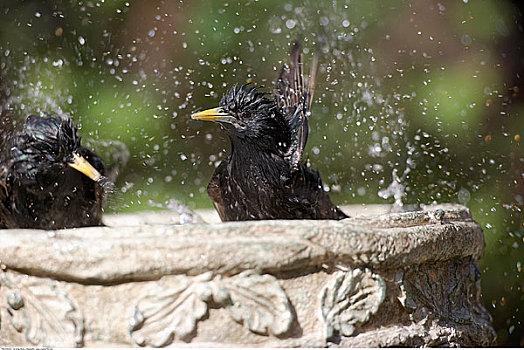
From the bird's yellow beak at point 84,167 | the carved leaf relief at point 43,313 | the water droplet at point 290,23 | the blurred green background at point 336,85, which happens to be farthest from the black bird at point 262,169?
the water droplet at point 290,23

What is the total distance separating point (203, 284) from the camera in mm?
1459

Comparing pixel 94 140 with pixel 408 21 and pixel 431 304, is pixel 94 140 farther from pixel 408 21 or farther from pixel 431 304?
pixel 431 304

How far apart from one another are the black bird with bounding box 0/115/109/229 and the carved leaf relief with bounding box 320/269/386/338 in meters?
1.14

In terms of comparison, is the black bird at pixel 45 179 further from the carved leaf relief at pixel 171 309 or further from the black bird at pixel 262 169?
the carved leaf relief at pixel 171 309

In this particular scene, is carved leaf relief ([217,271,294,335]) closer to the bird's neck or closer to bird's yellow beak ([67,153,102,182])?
the bird's neck

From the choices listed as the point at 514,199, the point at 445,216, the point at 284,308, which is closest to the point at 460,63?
the point at 514,199

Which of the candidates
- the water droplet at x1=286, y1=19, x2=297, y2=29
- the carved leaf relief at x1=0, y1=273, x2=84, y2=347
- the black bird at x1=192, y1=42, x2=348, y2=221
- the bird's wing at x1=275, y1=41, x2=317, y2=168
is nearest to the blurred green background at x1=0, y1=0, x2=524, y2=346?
the water droplet at x1=286, y1=19, x2=297, y2=29

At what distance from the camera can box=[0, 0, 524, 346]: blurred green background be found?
141 inches

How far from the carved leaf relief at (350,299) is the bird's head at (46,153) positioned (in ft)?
3.74

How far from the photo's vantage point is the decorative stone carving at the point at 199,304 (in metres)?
1.46

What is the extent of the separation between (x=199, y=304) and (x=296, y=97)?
1.47 meters

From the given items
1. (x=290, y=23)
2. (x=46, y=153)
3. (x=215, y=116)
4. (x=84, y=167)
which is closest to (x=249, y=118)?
(x=215, y=116)

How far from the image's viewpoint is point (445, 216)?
1871 millimetres

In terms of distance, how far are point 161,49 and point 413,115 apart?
161cm
